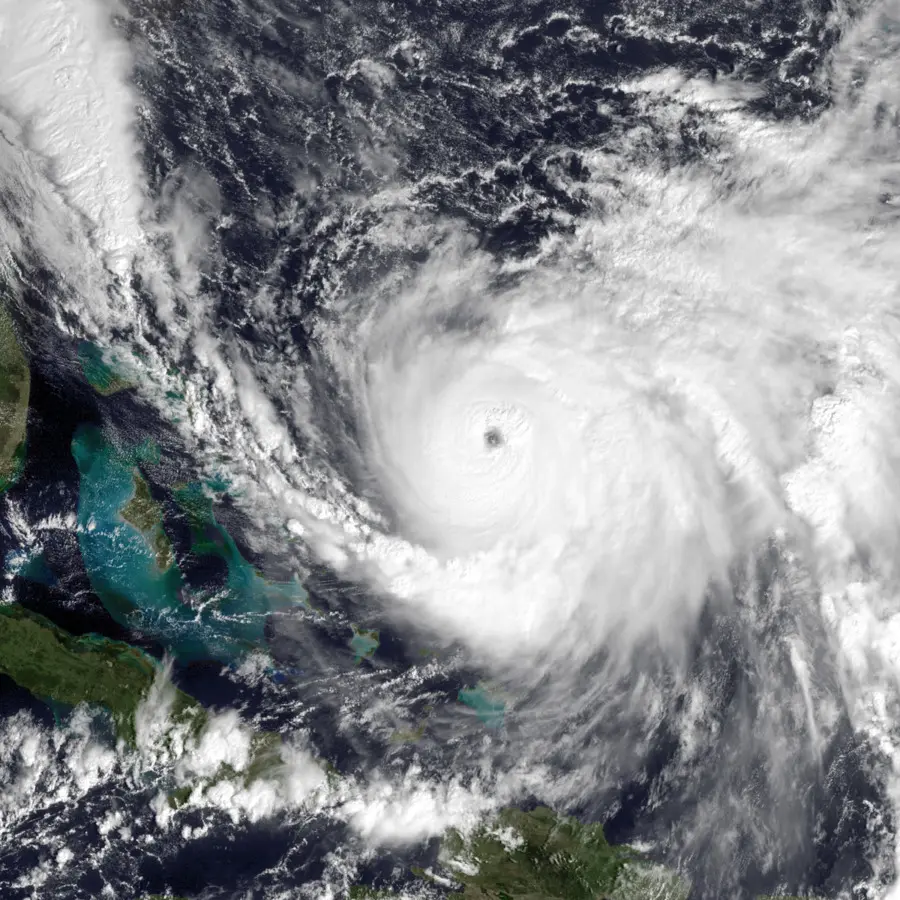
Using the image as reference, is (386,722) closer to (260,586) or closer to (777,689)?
(260,586)

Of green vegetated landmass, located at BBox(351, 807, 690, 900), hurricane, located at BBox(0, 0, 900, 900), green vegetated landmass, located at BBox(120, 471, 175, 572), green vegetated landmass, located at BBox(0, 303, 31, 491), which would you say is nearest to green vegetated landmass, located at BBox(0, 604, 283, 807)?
hurricane, located at BBox(0, 0, 900, 900)

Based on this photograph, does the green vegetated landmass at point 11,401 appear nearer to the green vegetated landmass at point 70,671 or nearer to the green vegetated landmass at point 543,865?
the green vegetated landmass at point 70,671

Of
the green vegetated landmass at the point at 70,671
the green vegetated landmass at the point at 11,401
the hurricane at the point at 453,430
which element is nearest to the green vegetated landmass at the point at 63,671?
the green vegetated landmass at the point at 70,671

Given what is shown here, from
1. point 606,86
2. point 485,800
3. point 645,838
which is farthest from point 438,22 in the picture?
point 645,838

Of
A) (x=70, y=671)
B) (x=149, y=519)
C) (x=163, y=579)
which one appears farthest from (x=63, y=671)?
(x=149, y=519)

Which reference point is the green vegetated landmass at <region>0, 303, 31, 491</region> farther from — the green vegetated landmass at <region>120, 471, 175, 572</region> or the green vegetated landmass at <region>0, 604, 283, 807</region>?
the green vegetated landmass at <region>0, 604, 283, 807</region>
